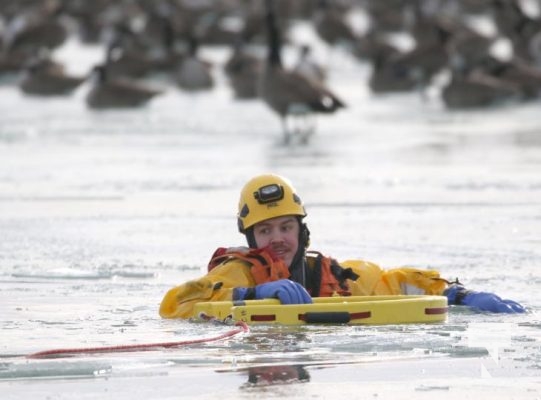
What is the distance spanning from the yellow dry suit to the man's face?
60 mm

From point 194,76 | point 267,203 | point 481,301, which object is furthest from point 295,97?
point 267,203

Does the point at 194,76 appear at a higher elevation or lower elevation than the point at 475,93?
higher

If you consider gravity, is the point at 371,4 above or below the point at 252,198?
above

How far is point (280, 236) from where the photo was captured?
30.7ft

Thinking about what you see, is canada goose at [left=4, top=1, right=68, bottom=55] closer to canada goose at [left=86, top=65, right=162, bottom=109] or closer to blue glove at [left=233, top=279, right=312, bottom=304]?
canada goose at [left=86, top=65, right=162, bottom=109]

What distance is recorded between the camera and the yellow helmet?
9.34 meters

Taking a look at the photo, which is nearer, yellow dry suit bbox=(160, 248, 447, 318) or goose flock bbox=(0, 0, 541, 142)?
yellow dry suit bbox=(160, 248, 447, 318)

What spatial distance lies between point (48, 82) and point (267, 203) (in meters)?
22.0

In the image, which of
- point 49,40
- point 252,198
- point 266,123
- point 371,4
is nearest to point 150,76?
point 49,40

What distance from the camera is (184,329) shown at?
9289mm

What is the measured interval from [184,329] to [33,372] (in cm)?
132

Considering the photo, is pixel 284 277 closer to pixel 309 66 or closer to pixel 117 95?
pixel 117 95

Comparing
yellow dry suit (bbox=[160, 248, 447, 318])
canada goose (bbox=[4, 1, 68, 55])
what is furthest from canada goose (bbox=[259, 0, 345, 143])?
canada goose (bbox=[4, 1, 68, 55])

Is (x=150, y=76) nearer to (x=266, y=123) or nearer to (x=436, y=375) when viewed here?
(x=266, y=123)
